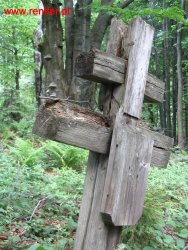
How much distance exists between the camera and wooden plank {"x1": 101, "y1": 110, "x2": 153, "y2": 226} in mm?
2029

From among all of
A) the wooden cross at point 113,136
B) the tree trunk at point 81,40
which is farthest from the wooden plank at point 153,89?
the tree trunk at point 81,40

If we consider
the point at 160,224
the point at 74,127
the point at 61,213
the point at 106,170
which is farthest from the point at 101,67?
the point at 61,213

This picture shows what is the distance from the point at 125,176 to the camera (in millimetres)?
2080

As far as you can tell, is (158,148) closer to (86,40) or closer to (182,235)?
(182,235)

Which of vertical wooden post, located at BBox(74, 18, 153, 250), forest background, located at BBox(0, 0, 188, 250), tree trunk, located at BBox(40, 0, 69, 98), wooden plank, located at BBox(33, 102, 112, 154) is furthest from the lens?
tree trunk, located at BBox(40, 0, 69, 98)

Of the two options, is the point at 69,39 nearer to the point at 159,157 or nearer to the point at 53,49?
the point at 53,49

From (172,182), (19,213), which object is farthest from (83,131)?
(172,182)

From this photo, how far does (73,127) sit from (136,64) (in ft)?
1.98

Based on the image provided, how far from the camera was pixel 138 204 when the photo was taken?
221 centimetres

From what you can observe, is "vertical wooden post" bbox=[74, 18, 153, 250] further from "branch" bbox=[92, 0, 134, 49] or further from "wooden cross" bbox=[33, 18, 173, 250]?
"branch" bbox=[92, 0, 134, 49]

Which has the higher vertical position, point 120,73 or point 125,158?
point 120,73

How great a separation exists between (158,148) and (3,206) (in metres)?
1.86

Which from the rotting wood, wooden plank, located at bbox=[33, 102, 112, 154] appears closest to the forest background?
wooden plank, located at bbox=[33, 102, 112, 154]

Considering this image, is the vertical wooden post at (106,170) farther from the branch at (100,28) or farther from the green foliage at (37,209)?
the branch at (100,28)
